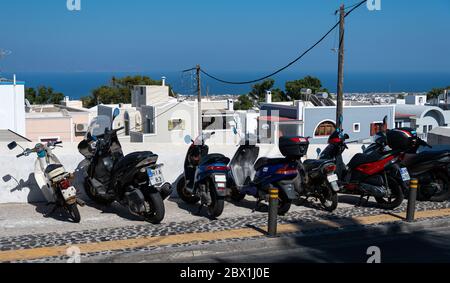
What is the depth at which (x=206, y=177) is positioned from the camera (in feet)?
28.2

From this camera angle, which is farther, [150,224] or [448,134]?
[448,134]

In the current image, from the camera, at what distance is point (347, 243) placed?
7.81 m

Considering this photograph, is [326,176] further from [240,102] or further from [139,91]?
[240,102]

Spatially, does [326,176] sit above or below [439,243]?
above

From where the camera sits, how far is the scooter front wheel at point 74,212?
8195 mm

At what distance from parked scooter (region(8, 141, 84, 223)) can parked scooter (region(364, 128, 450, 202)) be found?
5014mm

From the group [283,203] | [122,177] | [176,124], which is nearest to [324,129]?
[176,124]

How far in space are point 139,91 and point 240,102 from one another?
2248cm

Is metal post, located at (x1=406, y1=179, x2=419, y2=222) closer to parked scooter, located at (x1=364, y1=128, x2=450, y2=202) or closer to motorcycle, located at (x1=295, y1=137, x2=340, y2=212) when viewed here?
motorcycle, located at (x1=295, y1=137, x2=340, y2=212)

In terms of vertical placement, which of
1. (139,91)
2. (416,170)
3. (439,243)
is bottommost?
(439,243)

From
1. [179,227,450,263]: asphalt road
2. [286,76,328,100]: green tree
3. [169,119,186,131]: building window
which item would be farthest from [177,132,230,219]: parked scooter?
[286,76,328,100]: green tree

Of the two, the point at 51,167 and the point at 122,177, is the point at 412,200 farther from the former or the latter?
the point at 51,167

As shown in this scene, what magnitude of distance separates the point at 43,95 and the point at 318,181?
65.2m

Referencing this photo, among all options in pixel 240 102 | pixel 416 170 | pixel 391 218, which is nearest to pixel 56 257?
pixel 391 218
